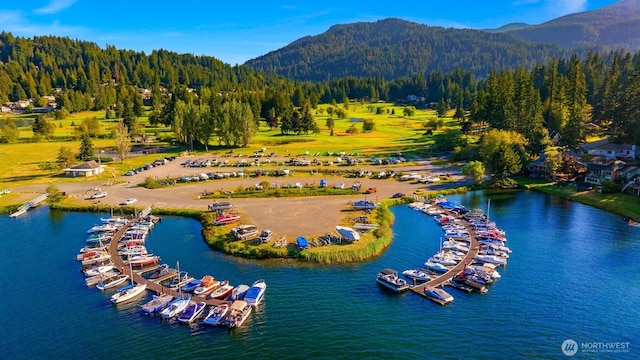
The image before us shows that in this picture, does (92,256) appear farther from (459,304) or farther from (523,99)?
(523,99)

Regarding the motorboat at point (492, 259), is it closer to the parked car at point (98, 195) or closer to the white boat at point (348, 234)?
the white boat at point (348, 234)

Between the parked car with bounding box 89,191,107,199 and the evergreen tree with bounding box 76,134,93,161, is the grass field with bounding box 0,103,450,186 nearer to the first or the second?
the evergreen tree with bounding box 76,134,93,161

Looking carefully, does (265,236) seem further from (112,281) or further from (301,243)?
(112,281)

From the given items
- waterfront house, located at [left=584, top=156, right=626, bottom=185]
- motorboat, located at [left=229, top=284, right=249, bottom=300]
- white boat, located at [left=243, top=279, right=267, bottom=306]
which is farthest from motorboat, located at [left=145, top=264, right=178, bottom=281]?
waterfront house, located at [left=584, top=156, right=626, bottom=185]

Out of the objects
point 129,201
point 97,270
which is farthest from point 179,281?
point 129,201

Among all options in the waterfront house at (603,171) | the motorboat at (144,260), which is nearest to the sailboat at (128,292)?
the motorboat at (144,260)

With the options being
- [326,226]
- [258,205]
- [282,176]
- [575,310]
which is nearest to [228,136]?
[282,176]
